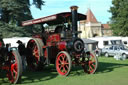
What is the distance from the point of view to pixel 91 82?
234 inches

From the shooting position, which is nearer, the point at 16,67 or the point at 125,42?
the point at 16,67

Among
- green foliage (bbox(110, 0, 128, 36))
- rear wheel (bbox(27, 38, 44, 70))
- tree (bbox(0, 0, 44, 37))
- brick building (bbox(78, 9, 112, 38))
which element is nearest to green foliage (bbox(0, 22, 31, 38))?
tree (bbox(0, 0, 44, 37))

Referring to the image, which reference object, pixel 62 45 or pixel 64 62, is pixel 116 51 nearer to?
pixel 62 45

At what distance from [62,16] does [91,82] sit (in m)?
2.87

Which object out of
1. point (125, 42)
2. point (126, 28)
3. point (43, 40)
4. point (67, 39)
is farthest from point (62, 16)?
point (125, 42)

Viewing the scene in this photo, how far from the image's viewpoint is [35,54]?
332 inches

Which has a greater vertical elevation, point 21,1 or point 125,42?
point 21,1

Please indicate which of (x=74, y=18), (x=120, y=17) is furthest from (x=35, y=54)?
(x=120, y=17)

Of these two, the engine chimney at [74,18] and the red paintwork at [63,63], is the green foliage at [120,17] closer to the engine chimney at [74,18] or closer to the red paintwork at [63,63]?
the engine chimney at [74,18]

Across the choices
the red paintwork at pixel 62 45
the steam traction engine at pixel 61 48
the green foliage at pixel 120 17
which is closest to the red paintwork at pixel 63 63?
the steam traction engine at pixel 61 48

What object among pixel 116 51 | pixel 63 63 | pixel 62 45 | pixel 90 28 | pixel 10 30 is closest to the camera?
pixel 63 63

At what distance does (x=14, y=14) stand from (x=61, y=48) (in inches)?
488

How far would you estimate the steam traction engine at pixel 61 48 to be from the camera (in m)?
7.20

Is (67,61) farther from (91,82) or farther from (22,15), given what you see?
(22,15)
